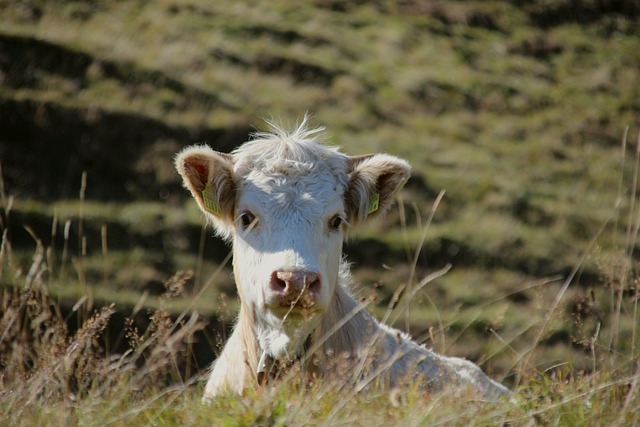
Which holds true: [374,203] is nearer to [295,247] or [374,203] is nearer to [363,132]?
[295,247]

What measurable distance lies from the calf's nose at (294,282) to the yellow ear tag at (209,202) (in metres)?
1.23

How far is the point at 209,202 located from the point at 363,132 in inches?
581

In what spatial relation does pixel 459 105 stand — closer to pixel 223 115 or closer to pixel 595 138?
pixel 595 138

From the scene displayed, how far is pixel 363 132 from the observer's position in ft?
68.9

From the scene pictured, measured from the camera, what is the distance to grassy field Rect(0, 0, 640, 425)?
15750mm

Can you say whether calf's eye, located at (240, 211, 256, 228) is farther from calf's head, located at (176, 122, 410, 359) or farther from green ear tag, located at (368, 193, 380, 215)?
green ear tag, located at (368, 193, 380, 215)

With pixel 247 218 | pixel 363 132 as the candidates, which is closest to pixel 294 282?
pixel 247 218

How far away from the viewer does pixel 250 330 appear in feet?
20.7

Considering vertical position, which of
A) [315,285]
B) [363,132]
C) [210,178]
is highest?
[210,178]

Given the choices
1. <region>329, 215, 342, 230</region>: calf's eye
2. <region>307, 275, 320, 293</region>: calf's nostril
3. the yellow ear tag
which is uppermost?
the yellow ear tag

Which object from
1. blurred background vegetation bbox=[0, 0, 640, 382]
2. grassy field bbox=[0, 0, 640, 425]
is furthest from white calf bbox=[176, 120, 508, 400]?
blurred background vegetation bbox=[0, 0, 640, 382]

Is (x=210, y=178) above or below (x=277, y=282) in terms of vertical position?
above

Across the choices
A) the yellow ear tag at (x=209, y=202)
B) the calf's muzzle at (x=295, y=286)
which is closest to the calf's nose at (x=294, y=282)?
the calf's muzzle at (x=295, y=286)

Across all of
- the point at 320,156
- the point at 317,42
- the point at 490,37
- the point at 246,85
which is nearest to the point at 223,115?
the point at 246,85
